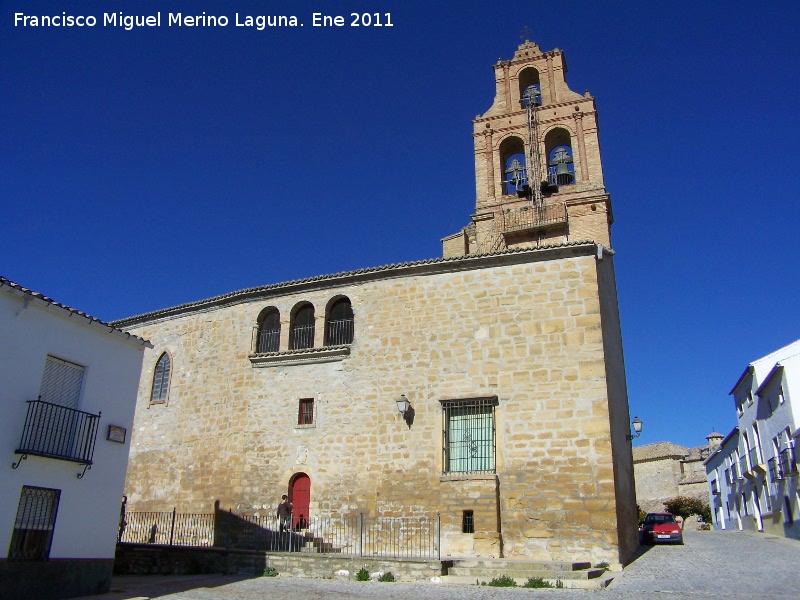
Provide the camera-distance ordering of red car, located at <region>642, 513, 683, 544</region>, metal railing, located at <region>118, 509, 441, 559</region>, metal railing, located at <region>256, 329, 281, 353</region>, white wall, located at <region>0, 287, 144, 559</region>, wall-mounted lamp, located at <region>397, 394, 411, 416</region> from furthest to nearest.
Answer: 1. metal railing, located at <region>256, 329, 281, 353</region>
2. red car, located at <region>642, 513, 683, 544</region>
3. wall-mounted lamp, located at <region>397, 394, 411, 416</region>
4. metal railing, located at <region>118, 509, 441, 559</region>
5. white wall, located at <region>0, 287, 144, 559</region>

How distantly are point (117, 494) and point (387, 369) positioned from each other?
706cm

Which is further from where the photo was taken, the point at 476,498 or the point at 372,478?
the point at 372,478

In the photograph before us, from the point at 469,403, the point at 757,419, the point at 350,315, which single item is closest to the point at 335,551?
the point at 469,403

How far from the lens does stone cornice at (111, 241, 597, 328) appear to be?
15.8 metres

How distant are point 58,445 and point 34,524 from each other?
1.24 meters

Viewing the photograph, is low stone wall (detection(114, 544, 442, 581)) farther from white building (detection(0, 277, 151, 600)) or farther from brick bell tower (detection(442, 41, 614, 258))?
brick bell tower (detection(442, 41, 614, 258))

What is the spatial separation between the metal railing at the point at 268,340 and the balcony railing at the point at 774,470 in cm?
1799

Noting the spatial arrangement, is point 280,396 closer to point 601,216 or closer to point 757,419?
point 601,216

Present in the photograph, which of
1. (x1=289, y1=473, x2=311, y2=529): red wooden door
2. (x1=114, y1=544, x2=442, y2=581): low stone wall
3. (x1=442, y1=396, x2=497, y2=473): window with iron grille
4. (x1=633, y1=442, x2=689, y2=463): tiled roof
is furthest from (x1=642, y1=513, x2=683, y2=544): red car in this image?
(x1=633, y1=442, x2=689, y2=463): tiled roof

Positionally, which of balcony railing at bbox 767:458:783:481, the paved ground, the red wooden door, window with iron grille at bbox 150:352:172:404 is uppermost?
window with iron grille at bbox 150:352:172:404

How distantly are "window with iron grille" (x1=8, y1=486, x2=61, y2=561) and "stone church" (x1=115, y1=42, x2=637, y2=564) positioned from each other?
6936 mm

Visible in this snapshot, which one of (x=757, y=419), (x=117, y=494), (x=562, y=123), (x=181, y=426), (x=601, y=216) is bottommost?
Answer: (x=117, y=494)

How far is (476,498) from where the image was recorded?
576 inches

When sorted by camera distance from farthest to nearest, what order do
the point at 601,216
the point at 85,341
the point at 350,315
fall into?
the point at 601,216
the point at 350,315
the point at 85,341
